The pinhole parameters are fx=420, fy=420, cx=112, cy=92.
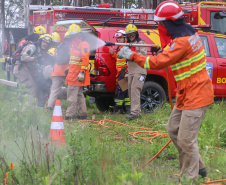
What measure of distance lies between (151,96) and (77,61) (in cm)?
193

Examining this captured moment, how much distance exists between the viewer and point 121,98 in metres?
8.93

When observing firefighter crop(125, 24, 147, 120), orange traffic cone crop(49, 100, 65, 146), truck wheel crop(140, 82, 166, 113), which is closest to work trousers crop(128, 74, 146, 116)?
firefighter crop(125, 24, 147, 120)

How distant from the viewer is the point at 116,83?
8938mm

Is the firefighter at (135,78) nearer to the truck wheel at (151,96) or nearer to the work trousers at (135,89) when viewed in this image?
the work trousers at (135,89)

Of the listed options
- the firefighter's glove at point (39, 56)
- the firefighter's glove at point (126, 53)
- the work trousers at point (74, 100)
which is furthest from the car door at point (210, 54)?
the firefighter's glove at point (126, 53)

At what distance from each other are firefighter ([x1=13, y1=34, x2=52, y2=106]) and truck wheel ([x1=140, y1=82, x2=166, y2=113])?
2.40m

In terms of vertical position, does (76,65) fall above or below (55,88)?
above

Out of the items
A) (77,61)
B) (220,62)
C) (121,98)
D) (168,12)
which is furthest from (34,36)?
(168,12)

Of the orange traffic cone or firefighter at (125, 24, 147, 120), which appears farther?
firefighter at (125, 24, 147, 120)

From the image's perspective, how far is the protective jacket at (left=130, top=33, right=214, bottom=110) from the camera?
416 cm

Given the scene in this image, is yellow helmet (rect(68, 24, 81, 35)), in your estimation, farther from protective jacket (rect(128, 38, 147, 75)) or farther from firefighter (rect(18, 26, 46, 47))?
firefighter (rect(18, 26, 46, 47))

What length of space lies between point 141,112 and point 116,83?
0.86 meters

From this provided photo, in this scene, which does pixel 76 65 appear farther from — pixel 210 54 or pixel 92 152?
pixel 92 152

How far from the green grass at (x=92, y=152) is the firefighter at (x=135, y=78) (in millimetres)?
243
